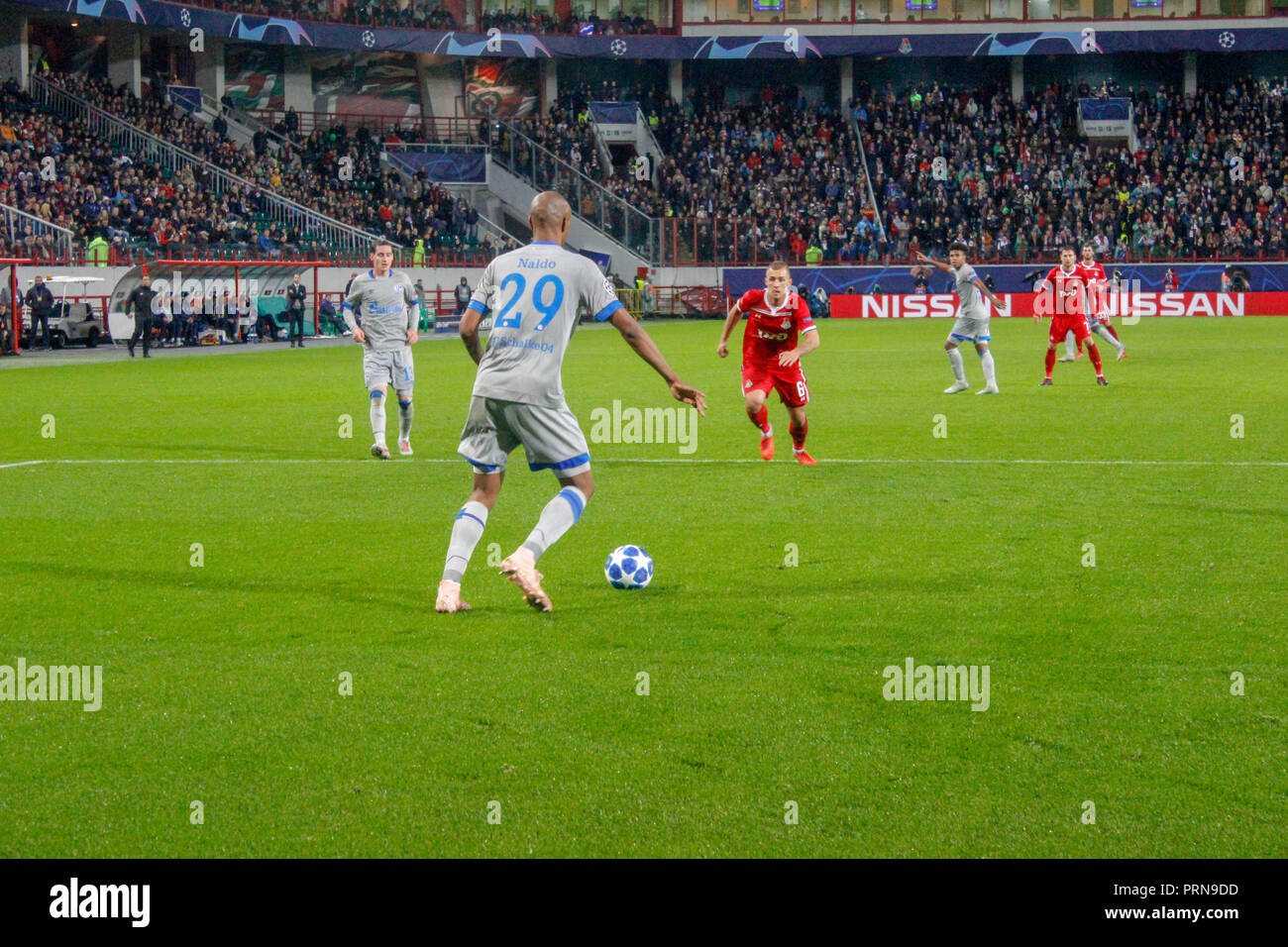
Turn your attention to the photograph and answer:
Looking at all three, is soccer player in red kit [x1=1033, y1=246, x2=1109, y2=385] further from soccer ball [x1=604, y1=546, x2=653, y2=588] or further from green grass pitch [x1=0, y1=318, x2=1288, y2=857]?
soccer ball [x1=604, y1=546, x2=653, y2=588]

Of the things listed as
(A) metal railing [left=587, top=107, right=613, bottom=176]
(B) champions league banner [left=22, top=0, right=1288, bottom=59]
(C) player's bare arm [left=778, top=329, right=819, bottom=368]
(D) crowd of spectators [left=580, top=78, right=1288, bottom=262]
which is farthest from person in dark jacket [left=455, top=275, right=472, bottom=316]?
(C) player's bare arm [left=778, top=329, right=819, bottom=368]

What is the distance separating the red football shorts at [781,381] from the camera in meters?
15.1

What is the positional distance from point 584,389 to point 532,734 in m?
18.5

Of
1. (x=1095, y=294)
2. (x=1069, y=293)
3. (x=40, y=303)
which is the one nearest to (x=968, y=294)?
(x=1069, y=293)

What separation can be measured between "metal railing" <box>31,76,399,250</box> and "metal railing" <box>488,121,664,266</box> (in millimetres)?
10387

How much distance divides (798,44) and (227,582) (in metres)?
61.6

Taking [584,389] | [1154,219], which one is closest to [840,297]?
[1154,219]

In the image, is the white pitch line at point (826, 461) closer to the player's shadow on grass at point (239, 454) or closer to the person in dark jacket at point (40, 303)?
the player's shadow on grass at point (239, 454)

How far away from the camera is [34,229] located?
41156 millimetres

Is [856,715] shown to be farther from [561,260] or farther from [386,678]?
[561,260]

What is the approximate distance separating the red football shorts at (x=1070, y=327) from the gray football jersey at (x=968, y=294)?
2.84 m

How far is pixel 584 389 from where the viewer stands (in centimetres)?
2423

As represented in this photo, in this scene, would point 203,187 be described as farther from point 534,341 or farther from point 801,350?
point 534,341

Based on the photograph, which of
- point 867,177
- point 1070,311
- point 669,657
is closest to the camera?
point 669,657
